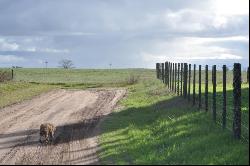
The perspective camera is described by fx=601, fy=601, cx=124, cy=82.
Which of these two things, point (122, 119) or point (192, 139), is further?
point (122, 119)

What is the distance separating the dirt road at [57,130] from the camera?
1579cm

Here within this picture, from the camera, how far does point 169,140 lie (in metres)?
16.5

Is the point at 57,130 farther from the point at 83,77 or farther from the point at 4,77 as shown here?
the point at 83,77

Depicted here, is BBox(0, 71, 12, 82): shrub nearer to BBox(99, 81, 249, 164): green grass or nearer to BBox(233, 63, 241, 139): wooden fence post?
BBox(99, 81, 249, 164): green grass

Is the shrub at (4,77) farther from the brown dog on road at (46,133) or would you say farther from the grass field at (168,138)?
the brown dog on road at (46,133)

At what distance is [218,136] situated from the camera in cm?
1597

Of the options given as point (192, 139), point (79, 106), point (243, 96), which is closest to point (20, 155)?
point (192, 139)

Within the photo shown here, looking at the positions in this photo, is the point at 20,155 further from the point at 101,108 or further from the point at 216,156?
the point at 101,108

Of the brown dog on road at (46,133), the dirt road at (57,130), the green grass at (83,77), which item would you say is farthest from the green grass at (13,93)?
the brown dog on road at (46,133)

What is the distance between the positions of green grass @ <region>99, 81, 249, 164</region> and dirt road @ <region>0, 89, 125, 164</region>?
67cm

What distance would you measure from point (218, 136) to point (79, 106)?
1567 cm

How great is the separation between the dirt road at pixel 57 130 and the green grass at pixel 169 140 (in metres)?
0.67

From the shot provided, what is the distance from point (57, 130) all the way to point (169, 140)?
19.6 ft

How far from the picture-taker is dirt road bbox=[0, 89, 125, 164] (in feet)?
51.8
